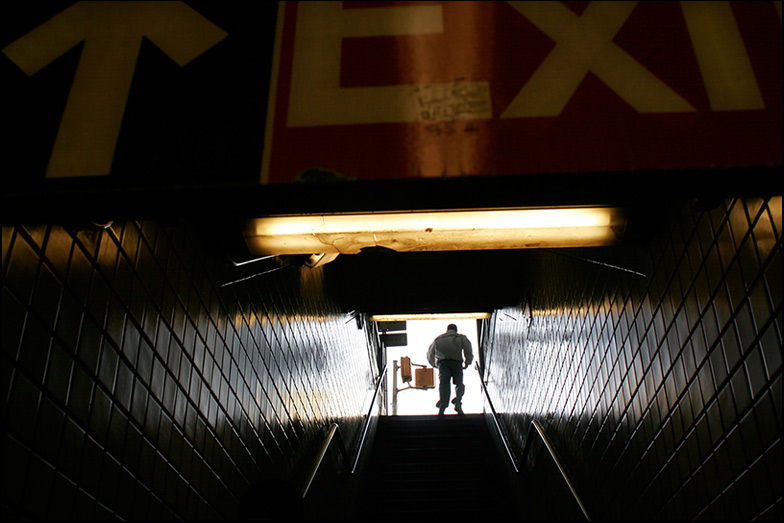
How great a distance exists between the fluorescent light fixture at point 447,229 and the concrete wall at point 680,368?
32cm

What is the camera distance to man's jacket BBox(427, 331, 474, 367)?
772 cm

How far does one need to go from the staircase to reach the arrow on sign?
4.66 m

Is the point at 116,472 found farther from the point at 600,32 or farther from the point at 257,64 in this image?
the point at 600,32

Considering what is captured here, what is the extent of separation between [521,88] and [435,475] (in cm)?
524

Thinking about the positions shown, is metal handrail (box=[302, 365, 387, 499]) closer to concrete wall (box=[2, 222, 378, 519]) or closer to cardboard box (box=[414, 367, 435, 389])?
concrete wall (box=[2, 222, 378, 519])

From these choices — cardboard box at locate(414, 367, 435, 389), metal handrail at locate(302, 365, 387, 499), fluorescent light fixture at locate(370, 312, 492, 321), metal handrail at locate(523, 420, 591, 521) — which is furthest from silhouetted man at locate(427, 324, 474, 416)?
cardboard box at locate(414, 367, 435, 389)

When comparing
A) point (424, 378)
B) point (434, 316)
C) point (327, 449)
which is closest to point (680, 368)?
point (327, 449)

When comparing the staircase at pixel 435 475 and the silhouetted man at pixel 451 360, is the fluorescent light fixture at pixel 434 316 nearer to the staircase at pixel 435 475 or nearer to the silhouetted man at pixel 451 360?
the silhouetted man at pixel 451 360

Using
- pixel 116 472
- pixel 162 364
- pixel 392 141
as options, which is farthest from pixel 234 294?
pixel 392 141

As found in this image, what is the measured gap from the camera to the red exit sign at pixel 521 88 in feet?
3.34

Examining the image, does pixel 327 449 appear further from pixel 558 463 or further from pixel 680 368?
pixel 680 368

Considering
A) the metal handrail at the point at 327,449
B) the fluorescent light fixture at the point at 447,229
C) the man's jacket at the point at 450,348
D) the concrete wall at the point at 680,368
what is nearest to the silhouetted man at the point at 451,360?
the man's jacket at the point at 450,348

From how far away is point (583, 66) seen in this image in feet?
3.67

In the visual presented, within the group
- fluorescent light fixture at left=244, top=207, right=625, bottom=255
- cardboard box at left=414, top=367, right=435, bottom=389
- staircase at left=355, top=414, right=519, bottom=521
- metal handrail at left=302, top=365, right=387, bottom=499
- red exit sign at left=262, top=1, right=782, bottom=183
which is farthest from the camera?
cardboard box at left=414, top=367, right=435, bottom=389
